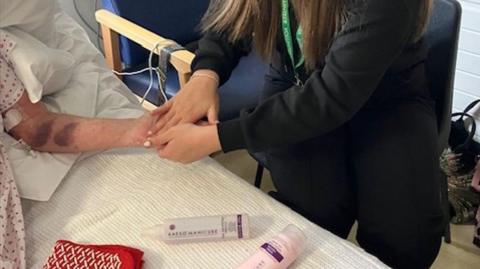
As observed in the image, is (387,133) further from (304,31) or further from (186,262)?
(186,262)

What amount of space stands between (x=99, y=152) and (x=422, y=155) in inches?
25.8

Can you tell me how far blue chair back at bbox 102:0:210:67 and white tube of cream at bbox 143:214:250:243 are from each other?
2.83 ft

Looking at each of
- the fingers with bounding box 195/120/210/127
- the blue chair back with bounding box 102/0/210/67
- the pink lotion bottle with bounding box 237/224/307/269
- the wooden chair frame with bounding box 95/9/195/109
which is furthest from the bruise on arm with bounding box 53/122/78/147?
the blue chair back with bounding box 102/0/210/67

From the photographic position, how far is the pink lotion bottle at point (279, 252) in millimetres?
919

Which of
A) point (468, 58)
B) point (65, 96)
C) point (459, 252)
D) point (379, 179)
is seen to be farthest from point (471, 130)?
point (65, 96)

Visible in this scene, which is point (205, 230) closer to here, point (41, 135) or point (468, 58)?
point (41, 135)

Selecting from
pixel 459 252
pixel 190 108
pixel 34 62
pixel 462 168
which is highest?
pixel 34 62

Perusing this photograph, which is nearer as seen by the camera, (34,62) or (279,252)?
(279,252)

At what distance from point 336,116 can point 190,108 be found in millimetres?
301

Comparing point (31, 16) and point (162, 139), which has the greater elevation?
point (31, 16)

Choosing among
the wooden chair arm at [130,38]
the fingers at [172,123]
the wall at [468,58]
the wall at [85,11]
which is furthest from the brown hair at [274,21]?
the wall at [85,11]

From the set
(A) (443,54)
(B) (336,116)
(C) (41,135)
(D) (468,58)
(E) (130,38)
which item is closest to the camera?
(B) (336,116)

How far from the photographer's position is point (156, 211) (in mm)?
1088

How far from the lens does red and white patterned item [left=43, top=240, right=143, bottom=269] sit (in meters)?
0.95
